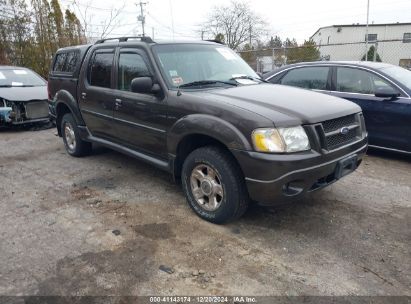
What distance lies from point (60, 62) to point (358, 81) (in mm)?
5025

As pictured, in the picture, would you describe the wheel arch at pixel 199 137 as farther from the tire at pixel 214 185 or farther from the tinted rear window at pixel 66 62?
the tinted rear window at pixel 66 62

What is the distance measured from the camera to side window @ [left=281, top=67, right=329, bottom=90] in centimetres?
617

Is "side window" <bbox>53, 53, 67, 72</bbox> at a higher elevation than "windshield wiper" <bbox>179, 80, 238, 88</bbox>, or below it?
higher

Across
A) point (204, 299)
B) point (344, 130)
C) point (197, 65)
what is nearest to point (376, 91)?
point (344, 130)

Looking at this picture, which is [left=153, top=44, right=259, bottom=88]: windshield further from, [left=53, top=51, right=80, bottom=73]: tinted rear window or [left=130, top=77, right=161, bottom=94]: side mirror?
[left=53, top=51, right=80, bottom=73]: tinted rear window

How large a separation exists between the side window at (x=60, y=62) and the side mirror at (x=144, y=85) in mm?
2795

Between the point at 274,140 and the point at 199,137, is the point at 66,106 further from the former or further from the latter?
the point at 274,140

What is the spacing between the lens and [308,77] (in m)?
6.35

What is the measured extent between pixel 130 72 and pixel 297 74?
3.43 metres

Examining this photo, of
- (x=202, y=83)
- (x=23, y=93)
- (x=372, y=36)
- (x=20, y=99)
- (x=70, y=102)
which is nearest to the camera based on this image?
(x=202, y=83)

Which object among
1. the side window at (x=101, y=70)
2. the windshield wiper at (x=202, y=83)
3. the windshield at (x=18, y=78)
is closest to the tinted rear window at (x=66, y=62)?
the side window at (x=101, y=70)

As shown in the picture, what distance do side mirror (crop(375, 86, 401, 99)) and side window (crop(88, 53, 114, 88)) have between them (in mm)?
3958

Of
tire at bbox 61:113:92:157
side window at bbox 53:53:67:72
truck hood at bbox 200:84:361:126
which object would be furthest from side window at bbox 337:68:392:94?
side window at bbox 53:53:67:72

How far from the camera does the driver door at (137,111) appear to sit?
399 centimetres
